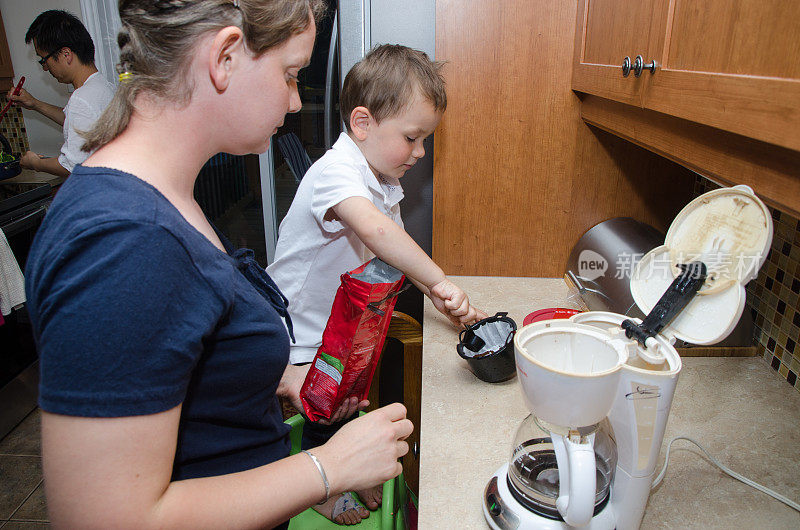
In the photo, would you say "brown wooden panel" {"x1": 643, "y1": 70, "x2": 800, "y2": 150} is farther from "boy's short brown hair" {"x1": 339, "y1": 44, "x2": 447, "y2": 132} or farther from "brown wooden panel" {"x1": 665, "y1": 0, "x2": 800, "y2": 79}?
"boy's short brown hair" {"x1": 339, "y1": 44, "x2": 447, "y2": 132}

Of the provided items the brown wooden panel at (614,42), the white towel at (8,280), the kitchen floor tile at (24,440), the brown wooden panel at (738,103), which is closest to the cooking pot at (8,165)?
the white towel at (8,280)

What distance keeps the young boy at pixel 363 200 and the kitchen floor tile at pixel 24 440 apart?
1.51 meters

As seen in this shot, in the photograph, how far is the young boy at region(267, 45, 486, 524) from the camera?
1180 millimetres

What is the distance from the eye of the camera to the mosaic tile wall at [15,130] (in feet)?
8.86

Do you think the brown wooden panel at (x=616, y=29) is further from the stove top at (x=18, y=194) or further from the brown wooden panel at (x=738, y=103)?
the stove top at (x=18, y=194)

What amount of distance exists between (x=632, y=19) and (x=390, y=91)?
1.73ft

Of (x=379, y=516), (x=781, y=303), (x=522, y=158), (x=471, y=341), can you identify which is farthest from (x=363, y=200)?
(x=781, y=303)

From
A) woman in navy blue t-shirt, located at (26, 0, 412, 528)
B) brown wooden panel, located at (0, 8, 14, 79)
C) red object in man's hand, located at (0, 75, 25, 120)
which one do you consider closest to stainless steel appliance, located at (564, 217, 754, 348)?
woman in navy blue t-shirt, located at (26, 0, 412, 528)

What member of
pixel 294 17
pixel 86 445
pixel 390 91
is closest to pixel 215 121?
pixel 294 17

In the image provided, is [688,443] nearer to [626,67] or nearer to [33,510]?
[626,67]

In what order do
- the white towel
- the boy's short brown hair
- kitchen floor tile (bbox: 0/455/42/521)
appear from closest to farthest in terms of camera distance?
the boy's short brown hair, kitchen floor tile (bbox: 0/455/42/521), the white towel

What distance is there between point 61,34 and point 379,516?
2.24m

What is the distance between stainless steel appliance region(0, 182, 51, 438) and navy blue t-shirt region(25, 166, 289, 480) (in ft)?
6.64

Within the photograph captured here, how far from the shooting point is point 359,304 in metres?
0.94
